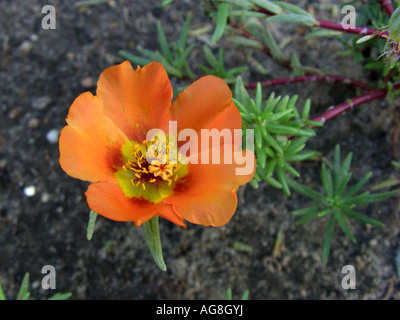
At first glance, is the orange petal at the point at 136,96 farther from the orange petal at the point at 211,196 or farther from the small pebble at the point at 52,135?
the small pebble at the point at 52,135

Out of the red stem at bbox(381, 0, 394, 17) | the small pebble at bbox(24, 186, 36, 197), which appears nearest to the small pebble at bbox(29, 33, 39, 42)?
the small pebble at bbox(24, 186, 36, 197)

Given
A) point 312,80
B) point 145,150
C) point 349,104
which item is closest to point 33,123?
point 145,150

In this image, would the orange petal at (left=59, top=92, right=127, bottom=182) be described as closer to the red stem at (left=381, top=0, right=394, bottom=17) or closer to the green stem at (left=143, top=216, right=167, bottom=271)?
the green stem at (left=143, top=216, right=167, bottom=271)

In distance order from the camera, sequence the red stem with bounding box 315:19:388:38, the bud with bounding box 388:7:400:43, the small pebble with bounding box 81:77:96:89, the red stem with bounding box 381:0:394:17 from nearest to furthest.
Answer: the bud with bounding box 388:7:400:43
the red stem with bounding box 315:19:388:38
the red stem with bounding box 381:0:394:17
the small pebble with bounding box 81:77:96:89

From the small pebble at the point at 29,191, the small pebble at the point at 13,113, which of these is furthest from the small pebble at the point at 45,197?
the small pebble at the point at 13,113

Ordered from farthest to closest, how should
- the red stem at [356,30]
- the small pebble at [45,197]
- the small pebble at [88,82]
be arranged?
the small pebble at [88,82] < the small pebble at [45,197] < the red stem at [356,30]
